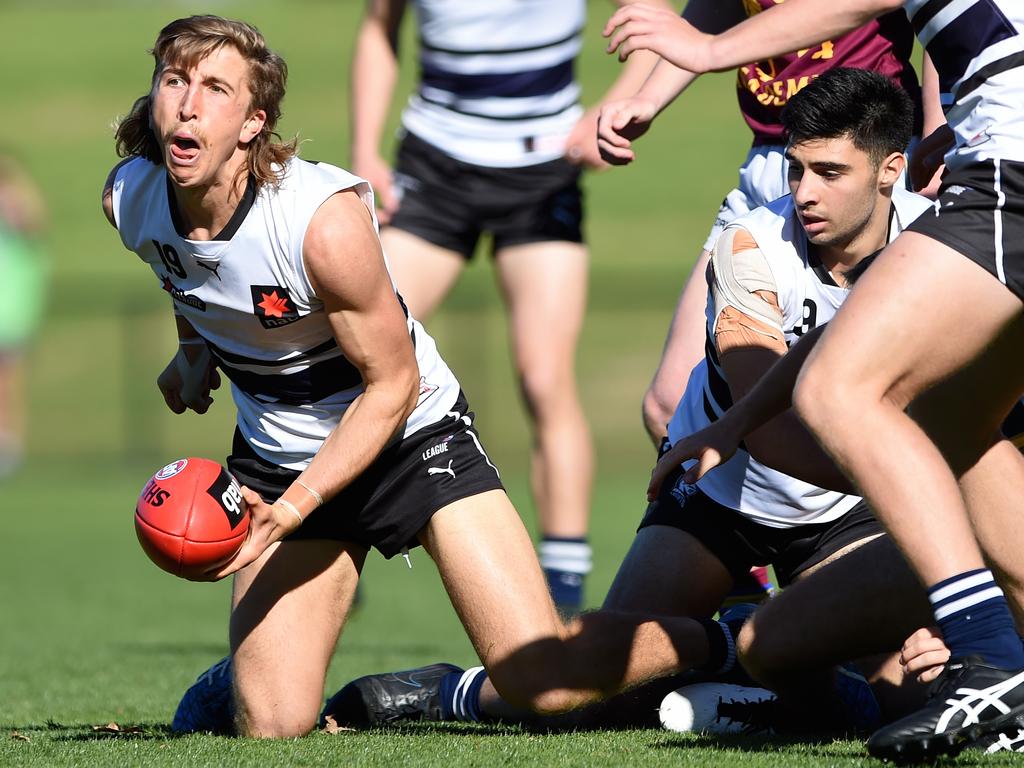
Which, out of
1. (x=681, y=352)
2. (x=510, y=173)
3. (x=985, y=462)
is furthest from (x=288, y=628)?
(x=510, y=173)

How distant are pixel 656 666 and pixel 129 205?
189cm

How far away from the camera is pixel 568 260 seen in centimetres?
687

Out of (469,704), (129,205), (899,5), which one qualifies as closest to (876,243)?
(899,5)

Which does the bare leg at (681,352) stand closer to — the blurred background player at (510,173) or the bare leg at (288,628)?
the bare leg at (288,628)

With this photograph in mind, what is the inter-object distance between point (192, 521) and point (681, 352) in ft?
6.01

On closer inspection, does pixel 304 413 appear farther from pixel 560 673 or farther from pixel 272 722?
pixel 560 673

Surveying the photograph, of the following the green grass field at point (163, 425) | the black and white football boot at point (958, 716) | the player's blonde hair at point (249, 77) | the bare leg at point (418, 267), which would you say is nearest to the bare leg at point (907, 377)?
the black and white football boot at point (958, 716)

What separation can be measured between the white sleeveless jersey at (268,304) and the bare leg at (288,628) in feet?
0.98

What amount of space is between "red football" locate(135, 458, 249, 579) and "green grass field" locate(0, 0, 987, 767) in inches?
18.6

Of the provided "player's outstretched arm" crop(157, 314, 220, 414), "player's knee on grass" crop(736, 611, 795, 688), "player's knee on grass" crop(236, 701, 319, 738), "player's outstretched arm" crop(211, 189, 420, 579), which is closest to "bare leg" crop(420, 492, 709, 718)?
"player's knee on grass" crop(736, 611, 795, 688)

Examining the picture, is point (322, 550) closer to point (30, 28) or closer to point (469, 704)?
point (469, 704)

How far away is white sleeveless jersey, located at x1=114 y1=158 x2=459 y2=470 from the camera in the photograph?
13.3 feet

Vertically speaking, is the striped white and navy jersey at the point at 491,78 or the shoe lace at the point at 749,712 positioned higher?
the striped white and navy jersey at the point at 491,78

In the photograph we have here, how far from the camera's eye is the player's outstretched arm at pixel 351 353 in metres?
3.98
